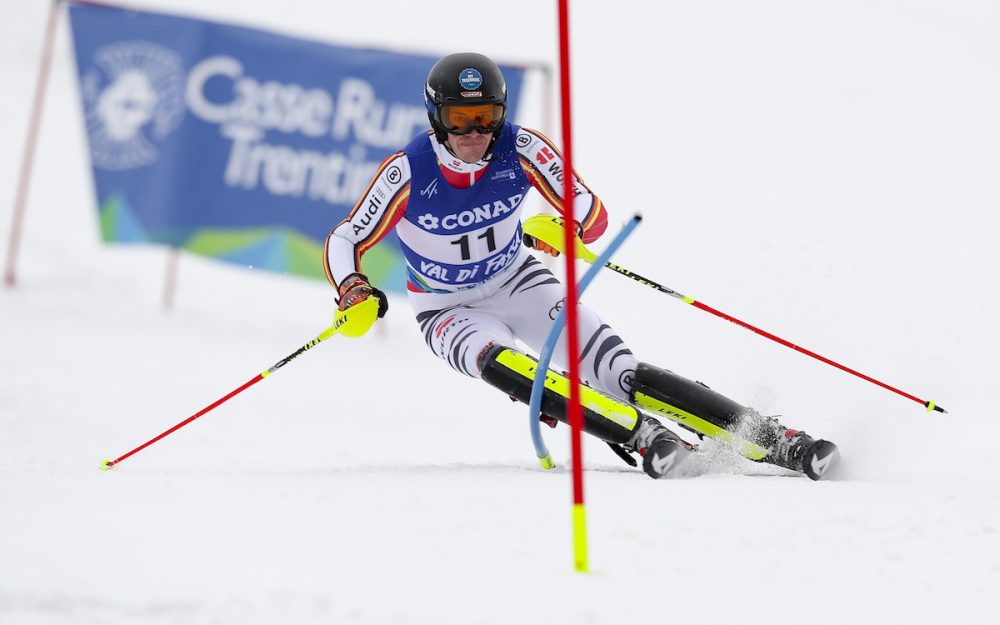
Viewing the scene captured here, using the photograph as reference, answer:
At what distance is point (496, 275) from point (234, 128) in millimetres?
5628

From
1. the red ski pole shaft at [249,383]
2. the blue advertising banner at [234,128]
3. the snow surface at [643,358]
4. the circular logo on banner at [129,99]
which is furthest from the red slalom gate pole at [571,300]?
the circular logo on banner at [129,99]

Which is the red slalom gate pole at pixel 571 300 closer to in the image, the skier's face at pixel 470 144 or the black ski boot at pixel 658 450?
the black ski boot at pixel 658 450

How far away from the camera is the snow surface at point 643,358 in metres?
2.39

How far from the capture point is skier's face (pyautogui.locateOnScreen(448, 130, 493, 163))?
13.3 ft

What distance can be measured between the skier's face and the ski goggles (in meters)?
0.02

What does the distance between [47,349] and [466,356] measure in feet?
17.1

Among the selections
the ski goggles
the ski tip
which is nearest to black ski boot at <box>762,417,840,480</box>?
the ski tip

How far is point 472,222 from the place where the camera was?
430 centimetres

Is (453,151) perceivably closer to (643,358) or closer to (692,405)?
(692,405)

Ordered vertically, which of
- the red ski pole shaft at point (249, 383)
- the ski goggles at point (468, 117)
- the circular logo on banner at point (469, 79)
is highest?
the circular logo on banner at point (469, 79)

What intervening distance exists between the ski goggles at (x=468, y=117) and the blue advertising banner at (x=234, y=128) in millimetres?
5257

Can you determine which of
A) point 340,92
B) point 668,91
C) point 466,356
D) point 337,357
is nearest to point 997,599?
point 466,356

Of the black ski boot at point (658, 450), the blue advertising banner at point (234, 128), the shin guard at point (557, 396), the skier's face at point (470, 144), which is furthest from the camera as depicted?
the blue advertising banner at point (234, 128)

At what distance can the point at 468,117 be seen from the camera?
3988mm
